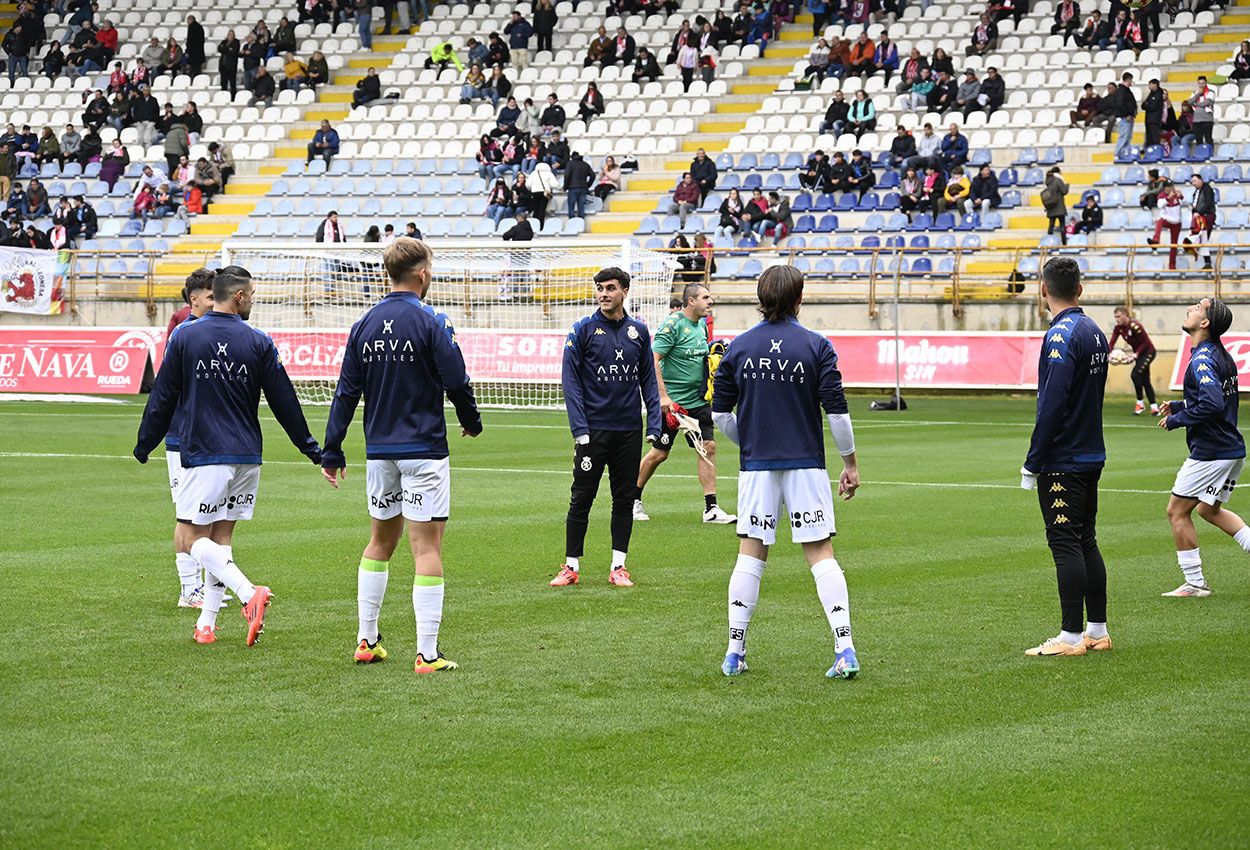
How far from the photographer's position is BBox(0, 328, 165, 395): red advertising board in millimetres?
31953

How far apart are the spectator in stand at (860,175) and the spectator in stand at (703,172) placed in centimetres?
304

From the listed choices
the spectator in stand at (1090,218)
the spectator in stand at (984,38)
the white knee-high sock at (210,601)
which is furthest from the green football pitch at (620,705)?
the spectator in stand at (984,38)

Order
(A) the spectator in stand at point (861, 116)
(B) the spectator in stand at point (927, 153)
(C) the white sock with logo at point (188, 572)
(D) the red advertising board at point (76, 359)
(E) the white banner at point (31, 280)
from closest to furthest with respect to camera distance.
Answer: (C) the white sock with logo at point (188, 572) < (D) the red advertising board at point (76, 359) < (B) the spectator in stand at point (927, 153) < (E) the white banner at point (31, 280) < (A) the spectator in stand at point (861, 116)

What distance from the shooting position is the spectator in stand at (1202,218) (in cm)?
3203

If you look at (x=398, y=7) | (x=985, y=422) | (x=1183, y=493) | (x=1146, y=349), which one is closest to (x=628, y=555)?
(x=1183, y=493)

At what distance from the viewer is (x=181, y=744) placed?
6.54m

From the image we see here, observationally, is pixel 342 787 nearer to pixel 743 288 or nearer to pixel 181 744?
pixel 181 744

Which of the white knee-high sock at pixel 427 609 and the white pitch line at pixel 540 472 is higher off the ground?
the white knee-high sock at pixel 427 609

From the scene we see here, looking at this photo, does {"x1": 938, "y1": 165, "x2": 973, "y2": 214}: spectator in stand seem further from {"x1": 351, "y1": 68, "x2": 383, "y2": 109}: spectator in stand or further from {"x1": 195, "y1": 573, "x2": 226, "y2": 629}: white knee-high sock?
{"x1": 195, "y1": 573, "x2": 226, "y2": 629}: white knee-high sock

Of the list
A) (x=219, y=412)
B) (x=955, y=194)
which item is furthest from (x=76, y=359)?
(x=219, y=412)

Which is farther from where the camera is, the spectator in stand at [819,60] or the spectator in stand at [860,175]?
the spectator in stand at [819,60]

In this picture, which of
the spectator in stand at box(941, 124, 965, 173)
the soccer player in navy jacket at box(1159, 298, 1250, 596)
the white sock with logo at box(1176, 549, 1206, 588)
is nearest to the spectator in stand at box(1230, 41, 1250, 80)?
the spectator in stand at box(941, 124, 965, 173)

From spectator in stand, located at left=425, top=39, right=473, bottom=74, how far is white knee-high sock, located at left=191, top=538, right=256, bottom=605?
37.1m

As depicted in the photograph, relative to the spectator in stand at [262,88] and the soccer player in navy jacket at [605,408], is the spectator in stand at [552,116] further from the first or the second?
the soccer player in navy jacket at [605,408]
